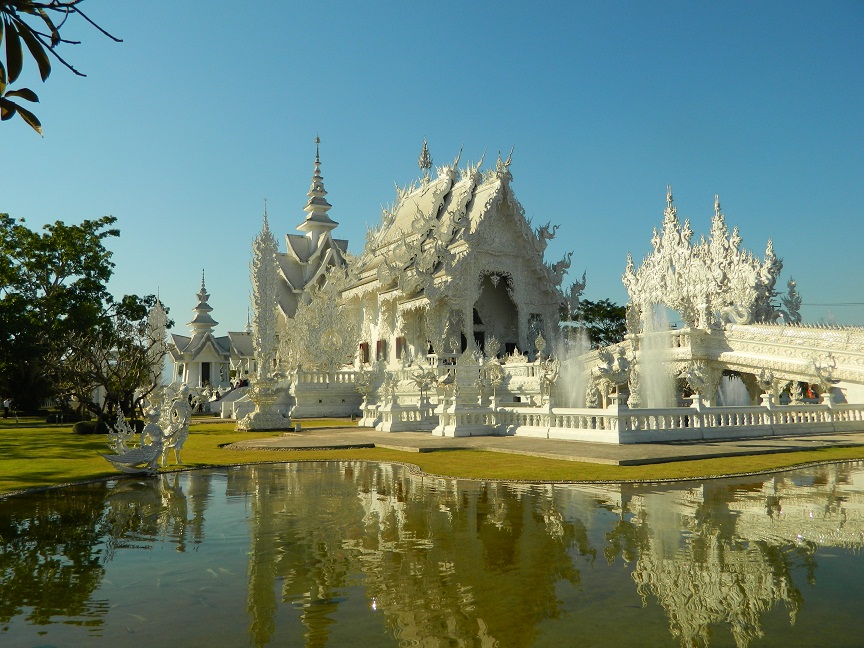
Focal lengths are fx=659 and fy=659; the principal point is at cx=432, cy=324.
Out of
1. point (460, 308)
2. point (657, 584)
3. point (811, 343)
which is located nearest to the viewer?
point (657, 584)

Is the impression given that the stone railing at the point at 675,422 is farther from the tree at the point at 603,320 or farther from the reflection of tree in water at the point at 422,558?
the tree at the point at 603,320

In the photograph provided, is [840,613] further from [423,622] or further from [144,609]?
[144,609]

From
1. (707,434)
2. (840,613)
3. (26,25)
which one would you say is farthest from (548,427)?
(26,25)

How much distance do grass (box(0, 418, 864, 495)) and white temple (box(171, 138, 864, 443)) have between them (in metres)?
2.82

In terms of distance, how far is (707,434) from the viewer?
574 inches

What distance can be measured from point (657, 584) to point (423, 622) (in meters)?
1.69

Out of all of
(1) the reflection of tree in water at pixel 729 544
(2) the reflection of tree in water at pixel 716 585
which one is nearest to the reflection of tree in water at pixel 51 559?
(2) the reflection of tree in water at pixel 716 585

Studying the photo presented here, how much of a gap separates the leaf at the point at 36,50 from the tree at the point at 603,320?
45006 mm

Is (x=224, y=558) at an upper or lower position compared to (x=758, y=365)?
lower

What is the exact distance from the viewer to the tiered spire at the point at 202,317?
56375 millimetres

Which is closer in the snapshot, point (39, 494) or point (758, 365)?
point (39, 494)

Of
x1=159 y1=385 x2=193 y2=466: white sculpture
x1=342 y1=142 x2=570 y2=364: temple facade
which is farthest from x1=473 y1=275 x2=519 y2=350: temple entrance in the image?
x1=159 y1=385 x2=193 y2=466: white sculpture

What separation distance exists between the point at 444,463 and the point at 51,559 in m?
6.91

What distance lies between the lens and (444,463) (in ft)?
37.7
